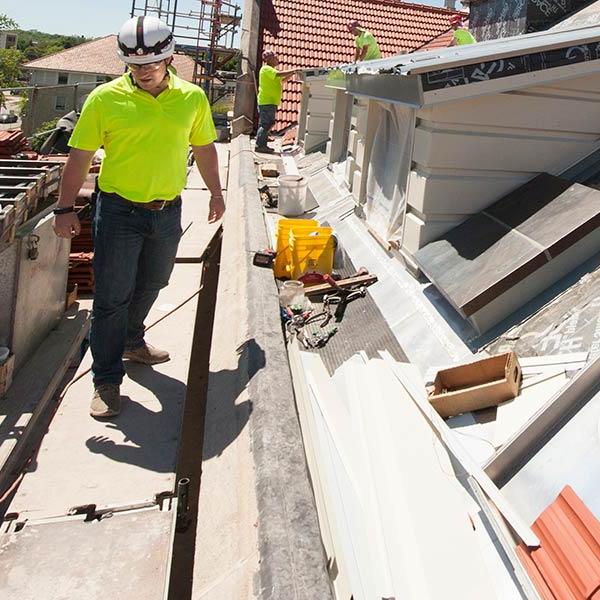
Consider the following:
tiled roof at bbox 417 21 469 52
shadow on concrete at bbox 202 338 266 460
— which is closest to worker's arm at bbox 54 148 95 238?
shadow on concrete at bbox 202 338 266 460

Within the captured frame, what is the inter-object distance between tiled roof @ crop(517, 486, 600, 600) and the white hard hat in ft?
8.69

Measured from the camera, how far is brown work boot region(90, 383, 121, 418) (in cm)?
322

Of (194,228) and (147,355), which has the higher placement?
(194,228)

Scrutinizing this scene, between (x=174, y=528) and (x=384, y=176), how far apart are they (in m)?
4.11

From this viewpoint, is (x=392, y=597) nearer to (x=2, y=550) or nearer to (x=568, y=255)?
(x=2, y=550)

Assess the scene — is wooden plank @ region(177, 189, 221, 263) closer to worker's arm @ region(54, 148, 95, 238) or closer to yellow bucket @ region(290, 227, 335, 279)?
yellow bucket @ region(290, 227, 335, 279)

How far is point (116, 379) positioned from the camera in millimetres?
3293

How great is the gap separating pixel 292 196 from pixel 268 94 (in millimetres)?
5377

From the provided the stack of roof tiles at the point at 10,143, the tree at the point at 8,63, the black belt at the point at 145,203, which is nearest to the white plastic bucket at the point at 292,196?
the stack of roof tiles at the point at 10,143

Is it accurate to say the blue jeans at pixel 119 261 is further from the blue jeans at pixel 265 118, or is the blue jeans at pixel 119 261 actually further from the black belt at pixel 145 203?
the blue jeans at pixel 265 118

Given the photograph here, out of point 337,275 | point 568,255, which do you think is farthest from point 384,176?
point 568,255

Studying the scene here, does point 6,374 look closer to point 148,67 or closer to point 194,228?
point 148,67

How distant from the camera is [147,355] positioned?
3.79 metres

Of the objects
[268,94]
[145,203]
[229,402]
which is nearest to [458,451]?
[229,402]
